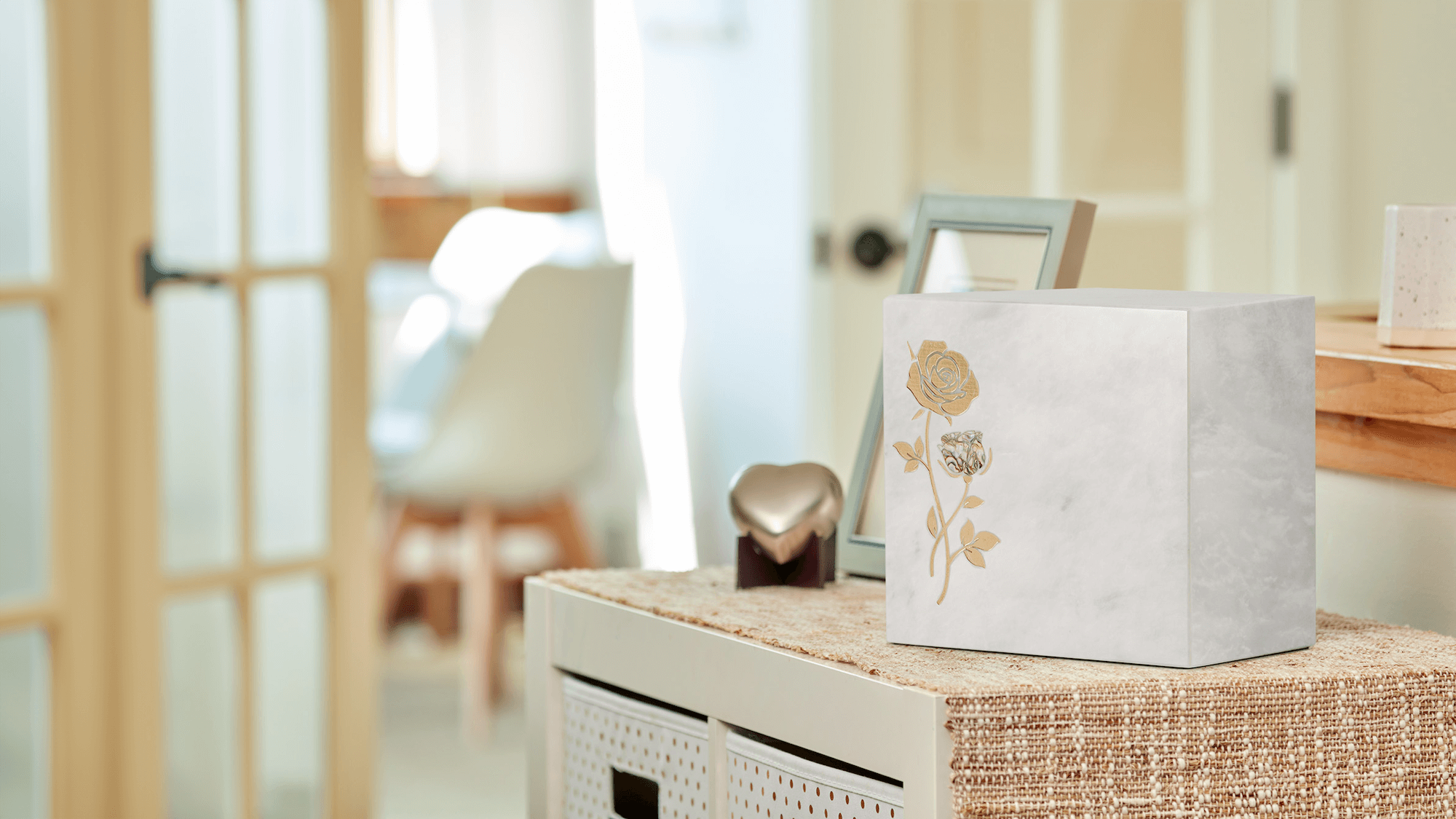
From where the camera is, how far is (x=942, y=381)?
2.43ft

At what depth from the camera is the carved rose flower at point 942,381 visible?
0.73 m

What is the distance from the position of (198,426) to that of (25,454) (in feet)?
0.76

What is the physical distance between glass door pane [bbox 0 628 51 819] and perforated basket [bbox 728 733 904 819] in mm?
1304

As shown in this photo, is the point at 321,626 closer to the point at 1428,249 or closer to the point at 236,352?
the point at 236,352

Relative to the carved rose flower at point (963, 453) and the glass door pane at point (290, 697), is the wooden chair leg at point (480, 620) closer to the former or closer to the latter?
the glass door pane at point (290, 697)

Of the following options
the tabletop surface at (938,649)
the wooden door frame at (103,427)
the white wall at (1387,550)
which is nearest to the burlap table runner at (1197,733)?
the tabletop surface at (938,649)

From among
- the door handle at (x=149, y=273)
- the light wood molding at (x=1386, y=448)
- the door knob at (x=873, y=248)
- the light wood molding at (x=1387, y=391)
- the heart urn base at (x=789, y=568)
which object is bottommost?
the heart urn base at (x=789, y=568)

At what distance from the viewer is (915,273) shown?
0.97m

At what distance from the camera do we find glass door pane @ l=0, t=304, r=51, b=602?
1.81 m

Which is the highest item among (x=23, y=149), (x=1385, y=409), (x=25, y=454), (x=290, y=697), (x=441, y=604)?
(x=23, y=149)

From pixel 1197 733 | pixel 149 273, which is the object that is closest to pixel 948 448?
pixel 1197 733

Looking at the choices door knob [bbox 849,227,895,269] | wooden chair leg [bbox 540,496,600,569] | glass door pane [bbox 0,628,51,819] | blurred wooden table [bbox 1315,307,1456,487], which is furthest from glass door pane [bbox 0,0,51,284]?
wooden chair leg [bbox 540,496,600,569]

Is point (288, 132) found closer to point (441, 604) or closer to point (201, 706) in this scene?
point (201, 706)

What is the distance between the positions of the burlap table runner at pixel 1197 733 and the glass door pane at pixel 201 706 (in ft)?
4.83
